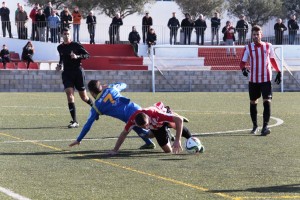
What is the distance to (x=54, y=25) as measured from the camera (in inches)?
1592

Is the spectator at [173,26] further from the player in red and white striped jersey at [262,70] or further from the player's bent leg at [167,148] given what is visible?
the player's bent leg at [167,148]

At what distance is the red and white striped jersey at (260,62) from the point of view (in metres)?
16.1

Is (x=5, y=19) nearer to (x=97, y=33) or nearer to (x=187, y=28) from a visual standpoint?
(x=97, y=33)

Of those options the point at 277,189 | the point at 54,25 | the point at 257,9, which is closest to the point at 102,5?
the point at 257,9

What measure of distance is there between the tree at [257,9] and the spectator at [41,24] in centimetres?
1822

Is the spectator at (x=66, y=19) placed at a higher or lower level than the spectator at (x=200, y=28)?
higher

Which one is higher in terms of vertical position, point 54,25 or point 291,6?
point 291,6

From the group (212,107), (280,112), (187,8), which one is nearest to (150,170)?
(280,112)

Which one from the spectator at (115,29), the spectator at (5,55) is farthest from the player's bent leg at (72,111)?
the spectator at (115,29)

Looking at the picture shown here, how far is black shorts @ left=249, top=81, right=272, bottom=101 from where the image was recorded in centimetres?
1606

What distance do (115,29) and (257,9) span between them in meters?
16.1

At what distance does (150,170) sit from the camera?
10.8 metres

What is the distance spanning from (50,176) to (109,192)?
1404mm

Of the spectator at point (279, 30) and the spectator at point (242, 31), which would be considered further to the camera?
the spectator at point (279, 30)
